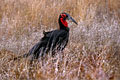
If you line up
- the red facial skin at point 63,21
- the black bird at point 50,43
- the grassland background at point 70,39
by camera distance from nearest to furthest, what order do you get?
the grassland background at point 70,39 < the black bird at point 50,43 < the red facial skin at point 63,21

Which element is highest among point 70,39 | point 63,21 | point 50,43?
point 63,21

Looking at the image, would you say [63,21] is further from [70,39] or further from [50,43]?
[50,43]

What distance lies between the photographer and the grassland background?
2656 mm

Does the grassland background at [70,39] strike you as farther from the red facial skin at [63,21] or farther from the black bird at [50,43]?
the red facial skin at [63,21]

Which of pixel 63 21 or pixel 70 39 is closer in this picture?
pixel 63 21

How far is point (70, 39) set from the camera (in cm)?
411

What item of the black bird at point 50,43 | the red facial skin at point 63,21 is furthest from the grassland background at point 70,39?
the red facial skin at point 63,21

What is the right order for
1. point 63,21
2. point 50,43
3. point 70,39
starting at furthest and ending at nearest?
point 70,39
point 63,21
point 50,43

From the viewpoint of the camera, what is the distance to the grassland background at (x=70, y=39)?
2656mm

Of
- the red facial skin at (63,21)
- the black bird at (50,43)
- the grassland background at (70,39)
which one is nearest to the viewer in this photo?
the grassland background at (70,39)

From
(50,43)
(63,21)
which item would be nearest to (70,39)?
(63,21)

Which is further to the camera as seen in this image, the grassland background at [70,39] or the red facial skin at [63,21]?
the red facial skin at [63,21]

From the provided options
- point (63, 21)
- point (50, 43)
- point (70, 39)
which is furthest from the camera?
point (70, 39)

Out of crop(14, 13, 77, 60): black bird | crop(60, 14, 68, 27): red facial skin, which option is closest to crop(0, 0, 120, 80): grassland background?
crop(14, 13, 77, 60): black bird
